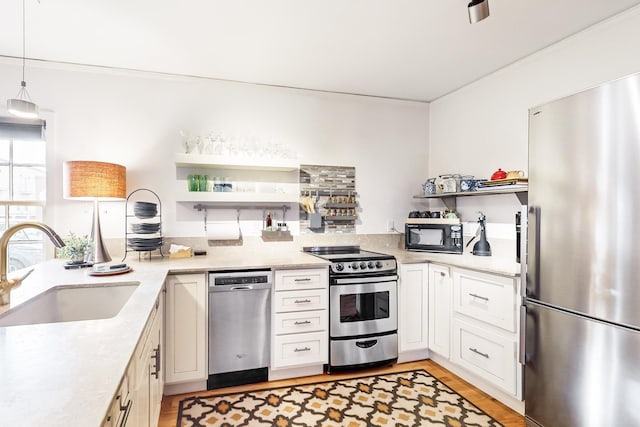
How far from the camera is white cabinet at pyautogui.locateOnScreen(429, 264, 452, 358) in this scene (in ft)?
9.16

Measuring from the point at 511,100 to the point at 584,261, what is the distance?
5.58ft

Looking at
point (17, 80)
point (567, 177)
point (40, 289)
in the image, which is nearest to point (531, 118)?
point (567, 177)

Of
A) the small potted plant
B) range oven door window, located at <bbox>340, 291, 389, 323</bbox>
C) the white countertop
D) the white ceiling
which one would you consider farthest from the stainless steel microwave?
the small potted plant

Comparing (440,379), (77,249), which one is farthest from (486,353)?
(77,249)

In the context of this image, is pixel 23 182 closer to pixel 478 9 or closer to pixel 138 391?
pixel 138 391

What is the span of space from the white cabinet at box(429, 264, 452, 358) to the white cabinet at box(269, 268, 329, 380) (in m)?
0.91

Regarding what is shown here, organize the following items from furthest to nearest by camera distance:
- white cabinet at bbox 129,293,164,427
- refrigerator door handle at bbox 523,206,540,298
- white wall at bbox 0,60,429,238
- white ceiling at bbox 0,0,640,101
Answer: white wall at bbox 0,60,429,238
white ceiling at bbox 0,0,640,101
refrigerator door handle at bbox 523,206,540,298
white cabinet at bbox 129,293,164,427

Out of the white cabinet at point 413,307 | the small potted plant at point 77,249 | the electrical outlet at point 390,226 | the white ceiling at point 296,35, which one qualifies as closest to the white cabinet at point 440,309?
the white cabinet at point 413,307

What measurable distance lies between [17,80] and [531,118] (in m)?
3.74

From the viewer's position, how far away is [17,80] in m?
2.79

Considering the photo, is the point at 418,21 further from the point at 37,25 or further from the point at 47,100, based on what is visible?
the point at 47,100

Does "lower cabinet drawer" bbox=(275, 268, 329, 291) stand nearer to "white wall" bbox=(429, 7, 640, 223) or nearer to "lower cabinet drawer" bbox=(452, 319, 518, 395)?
"lower cabinet drawer" bbox=(452, 319, 518, 395)

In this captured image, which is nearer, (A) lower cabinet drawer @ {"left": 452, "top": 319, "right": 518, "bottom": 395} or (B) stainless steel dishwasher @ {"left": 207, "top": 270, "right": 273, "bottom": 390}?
(A) lower cabinet drawer @ {"left": 452, "top": 319, "right": 518, "bottom": 395}

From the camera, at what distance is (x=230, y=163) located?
3.01m
